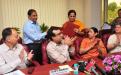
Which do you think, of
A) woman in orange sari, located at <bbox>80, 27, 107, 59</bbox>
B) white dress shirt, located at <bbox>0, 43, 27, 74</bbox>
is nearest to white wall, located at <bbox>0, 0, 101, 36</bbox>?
woman in orange sari, located at <bbox>80, 27, 107, 59</bbox>

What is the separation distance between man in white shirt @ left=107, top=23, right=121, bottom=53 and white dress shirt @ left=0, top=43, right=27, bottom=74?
161 cm

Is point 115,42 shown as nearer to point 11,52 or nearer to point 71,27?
point 71,27

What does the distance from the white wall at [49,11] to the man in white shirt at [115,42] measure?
2973mm

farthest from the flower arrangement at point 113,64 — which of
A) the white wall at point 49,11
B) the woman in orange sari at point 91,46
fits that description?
the white wall at point 49,11

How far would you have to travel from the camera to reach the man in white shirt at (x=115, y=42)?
432 cm

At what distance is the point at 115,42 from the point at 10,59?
1898 millimetres

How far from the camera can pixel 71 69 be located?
2.95 metres

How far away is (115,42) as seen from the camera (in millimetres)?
4336

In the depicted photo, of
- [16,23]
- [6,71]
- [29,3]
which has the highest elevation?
[29,3]

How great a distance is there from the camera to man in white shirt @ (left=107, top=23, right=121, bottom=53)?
432 centimetres

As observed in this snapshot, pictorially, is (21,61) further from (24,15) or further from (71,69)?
(24,15)

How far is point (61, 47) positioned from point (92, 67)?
1006 mm

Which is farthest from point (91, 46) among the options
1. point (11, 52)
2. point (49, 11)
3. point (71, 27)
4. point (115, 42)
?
point (49, 11)

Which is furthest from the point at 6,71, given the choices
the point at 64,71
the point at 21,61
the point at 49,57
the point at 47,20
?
the point at 47,20
